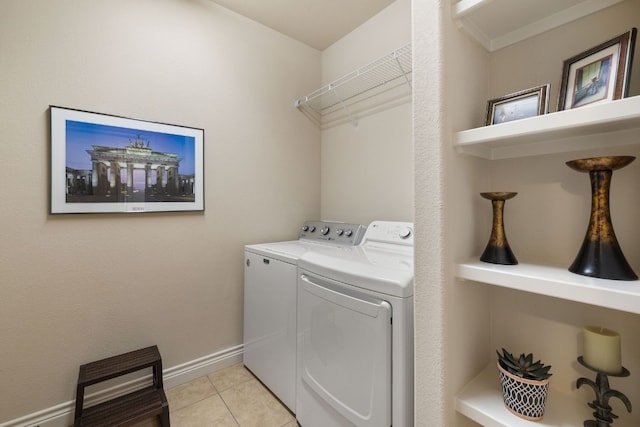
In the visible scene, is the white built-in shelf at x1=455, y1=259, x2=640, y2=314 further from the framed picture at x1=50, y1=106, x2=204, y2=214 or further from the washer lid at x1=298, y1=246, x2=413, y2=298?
the framed picture at x1=50, y1=106, x2=204, y2=214

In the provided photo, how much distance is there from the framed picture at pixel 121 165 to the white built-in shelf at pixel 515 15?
1.67 m

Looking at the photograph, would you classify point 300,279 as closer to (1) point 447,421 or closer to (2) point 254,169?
(1) point 447,421

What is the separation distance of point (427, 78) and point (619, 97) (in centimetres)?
48

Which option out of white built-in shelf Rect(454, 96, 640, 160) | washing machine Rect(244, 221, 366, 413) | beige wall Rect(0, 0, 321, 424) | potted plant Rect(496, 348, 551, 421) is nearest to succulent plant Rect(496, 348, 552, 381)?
potted plant Rect(496, 348, 551, 421)

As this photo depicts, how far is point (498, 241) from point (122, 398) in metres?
2.04

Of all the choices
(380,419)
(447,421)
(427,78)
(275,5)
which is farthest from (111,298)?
(275,5)

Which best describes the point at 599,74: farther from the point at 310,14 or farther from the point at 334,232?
the point at 310,14

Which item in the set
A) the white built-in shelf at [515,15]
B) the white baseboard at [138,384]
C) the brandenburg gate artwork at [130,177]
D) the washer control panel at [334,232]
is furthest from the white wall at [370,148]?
the white baseboard at [138,384]

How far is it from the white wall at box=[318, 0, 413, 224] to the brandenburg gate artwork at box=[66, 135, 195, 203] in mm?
1207

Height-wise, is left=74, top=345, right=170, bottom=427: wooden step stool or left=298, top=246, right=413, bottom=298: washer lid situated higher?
A: left=298, top=246, right=413, bottom=298: washer lid

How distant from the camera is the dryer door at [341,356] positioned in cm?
105


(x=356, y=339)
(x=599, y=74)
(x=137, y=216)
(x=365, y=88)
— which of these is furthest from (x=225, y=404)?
(x=365, y=88)

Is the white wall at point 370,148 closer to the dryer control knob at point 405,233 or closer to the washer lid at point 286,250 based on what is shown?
the dryer control knob at point 405,233

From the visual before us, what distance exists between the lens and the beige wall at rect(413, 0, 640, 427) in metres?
0.85
